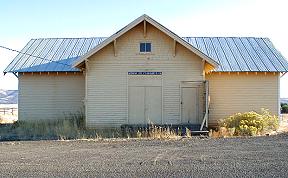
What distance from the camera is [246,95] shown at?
74.3 ft

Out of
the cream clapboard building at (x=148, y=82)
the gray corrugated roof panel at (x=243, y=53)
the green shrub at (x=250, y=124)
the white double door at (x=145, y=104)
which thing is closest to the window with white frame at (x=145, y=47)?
the cream clapboard building at (x=148, y=82)

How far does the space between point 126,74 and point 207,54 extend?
250 inches

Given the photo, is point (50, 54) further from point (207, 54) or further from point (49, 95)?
point (207, 54)

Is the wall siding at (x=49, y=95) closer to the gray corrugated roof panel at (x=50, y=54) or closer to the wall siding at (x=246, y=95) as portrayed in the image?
the gray corrugated roof panel at (x=50, y=54)

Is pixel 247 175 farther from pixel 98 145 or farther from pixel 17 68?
pixel 17 68

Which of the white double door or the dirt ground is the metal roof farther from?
the dirt ground

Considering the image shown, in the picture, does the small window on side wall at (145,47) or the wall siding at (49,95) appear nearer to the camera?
the small window on side wall at (145,47)

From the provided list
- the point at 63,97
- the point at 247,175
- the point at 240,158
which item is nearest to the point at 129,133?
the point at 63,97

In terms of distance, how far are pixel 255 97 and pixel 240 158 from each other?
1262 centimetres

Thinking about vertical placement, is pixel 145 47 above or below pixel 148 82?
above

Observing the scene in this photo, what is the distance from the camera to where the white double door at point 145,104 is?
20609 millimetres

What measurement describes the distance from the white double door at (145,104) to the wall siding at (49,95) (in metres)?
4.43

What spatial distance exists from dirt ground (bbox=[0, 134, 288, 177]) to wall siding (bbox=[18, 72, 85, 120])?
28.3 ft

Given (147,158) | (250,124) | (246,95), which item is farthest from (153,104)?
(147,158)
